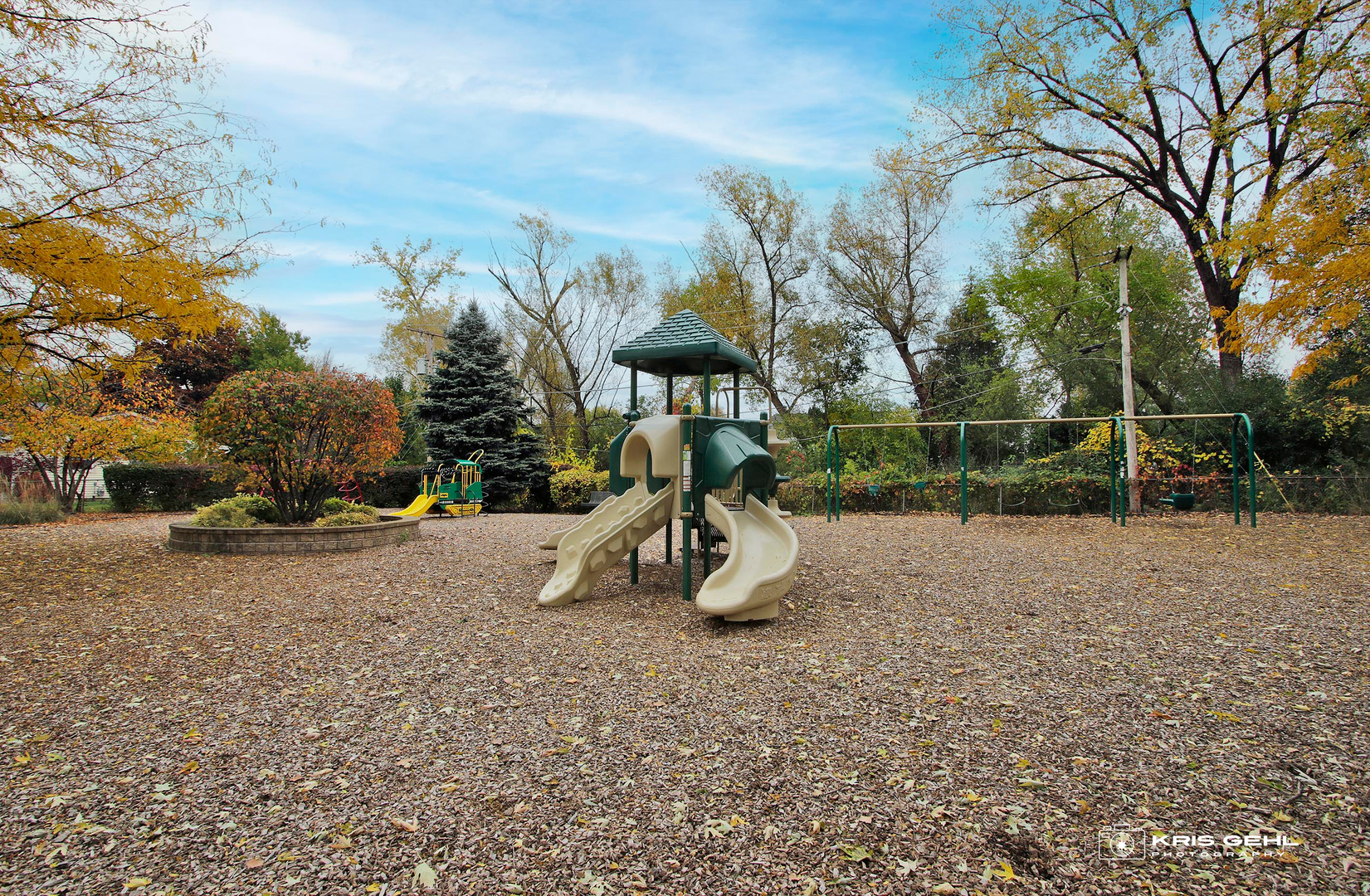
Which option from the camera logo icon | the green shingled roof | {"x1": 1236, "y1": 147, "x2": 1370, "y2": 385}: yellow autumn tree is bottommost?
the camera logo icon

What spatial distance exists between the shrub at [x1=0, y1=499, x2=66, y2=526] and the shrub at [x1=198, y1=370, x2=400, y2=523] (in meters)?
7.34

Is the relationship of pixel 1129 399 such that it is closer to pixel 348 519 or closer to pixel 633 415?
pixel 633 415

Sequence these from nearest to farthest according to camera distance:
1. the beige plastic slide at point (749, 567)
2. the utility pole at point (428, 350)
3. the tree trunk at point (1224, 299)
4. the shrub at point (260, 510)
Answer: the beige plastic slide at point (749, 567), the shrub at point (260, 510), the tree trunk at point (1224, 299), the utility pole at point (428, 350)

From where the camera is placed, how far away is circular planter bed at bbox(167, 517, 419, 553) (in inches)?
302

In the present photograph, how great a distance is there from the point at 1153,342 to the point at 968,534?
1232 centimetres

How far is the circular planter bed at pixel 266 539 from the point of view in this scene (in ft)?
25.2

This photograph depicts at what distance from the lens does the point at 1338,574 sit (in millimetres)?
6027

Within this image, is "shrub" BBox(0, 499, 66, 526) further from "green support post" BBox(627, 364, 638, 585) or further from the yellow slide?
"green support post" BBox(627, 364, 638, 585)

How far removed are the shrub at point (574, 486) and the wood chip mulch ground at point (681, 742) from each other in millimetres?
9676

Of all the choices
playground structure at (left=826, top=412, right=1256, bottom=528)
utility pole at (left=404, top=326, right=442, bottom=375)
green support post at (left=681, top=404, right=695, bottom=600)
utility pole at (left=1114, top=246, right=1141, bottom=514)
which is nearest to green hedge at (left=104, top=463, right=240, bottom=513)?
utility pole at (left=404, top=326, right=442, bottom=375)

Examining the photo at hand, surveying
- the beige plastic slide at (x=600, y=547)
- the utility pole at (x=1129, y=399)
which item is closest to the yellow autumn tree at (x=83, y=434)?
the beige plastic slide at (x=600, y=547)

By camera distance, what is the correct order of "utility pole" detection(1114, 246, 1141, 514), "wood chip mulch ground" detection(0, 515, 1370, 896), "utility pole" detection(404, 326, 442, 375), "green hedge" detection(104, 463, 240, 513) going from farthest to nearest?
1. "utility pole" detection(404, 326, 442, 375)
2. "green hedge" detection(104, 463, 240, 513)
3. "utility pole" detection(1114, 246, 1141, 514)
4. "wood chip mulch ground" detection(0, 515, 1370, 896)

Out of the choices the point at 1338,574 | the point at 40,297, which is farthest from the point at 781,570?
the point at 40,297

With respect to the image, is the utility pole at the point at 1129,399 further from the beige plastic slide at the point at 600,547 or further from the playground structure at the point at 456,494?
the playground structure at the point at 456,494
